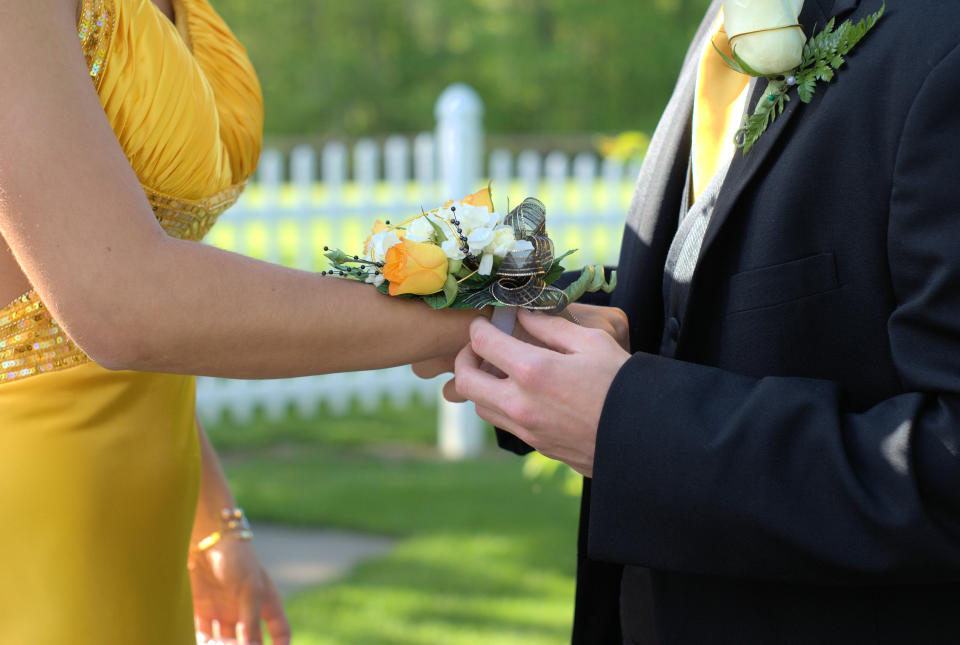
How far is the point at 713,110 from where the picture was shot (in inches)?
74.3

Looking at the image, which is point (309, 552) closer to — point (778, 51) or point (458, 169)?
point (458, 169)

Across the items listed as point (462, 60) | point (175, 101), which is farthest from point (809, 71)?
point (462, 60)

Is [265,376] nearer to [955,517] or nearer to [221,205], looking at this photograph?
[221,205]

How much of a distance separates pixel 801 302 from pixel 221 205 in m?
1.17

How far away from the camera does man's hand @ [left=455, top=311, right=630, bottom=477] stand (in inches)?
61.4

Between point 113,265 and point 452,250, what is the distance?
0.53 meters

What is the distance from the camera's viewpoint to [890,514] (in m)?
1.39

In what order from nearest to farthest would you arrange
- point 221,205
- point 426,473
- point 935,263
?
point 935,263, point 221,205, point 426,473

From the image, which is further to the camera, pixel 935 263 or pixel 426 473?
pixel 426 473

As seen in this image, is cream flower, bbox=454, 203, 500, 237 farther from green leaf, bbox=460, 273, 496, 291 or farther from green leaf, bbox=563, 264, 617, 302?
green leaf, bbox=563, 264, 617, 302

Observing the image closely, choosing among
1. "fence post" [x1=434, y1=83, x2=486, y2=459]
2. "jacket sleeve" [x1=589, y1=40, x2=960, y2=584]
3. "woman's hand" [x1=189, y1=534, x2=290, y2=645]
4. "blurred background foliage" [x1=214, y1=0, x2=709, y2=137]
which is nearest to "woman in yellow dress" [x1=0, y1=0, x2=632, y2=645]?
"woman's hand" [x1=189, y1=534, x2=290, y2=645]

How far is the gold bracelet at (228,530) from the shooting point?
7.66 feet

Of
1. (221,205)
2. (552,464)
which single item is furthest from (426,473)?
(221,205)

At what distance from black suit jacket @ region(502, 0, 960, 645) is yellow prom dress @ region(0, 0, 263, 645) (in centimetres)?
Answer: 87
